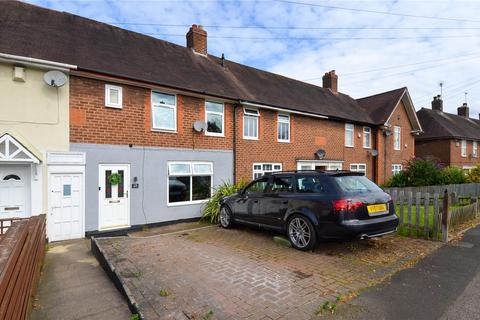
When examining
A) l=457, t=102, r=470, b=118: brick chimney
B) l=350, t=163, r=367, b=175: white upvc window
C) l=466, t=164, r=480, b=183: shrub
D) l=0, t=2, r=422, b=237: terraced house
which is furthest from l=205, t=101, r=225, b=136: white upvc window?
l=457, t=102, r=470, b=118: brick chimney

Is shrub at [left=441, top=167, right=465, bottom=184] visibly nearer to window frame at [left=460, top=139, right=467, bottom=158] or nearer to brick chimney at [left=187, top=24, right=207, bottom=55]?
window frame at [left=460, top=139, right=467, bottom=158]

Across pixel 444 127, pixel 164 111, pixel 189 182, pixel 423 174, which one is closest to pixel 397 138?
pixel 423 174

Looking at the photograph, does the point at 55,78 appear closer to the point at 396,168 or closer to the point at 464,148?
the point at 396,168

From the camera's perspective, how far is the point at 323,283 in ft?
14.3

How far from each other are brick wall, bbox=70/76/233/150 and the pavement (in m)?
7.29

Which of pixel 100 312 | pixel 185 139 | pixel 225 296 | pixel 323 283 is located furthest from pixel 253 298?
pixel 185 139

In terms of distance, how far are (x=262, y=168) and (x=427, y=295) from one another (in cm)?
866

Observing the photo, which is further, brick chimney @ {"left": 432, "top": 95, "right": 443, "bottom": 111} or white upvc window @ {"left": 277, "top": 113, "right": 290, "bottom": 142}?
brick chimney @ {"left": 432, "top": 95, "right": 443, "bottom": 111}

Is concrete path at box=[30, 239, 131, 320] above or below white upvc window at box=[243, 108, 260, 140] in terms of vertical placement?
below

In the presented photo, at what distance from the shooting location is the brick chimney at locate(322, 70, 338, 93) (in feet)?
65.4

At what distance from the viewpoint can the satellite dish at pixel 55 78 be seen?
751cm

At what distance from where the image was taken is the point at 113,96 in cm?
867

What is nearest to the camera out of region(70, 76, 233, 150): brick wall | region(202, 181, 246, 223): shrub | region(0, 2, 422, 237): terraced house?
region(70, 76, 233, 150): brick wall

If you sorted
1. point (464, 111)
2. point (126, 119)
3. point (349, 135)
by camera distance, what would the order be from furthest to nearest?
point (464, 111), point (349, 135), point (126, 119)
